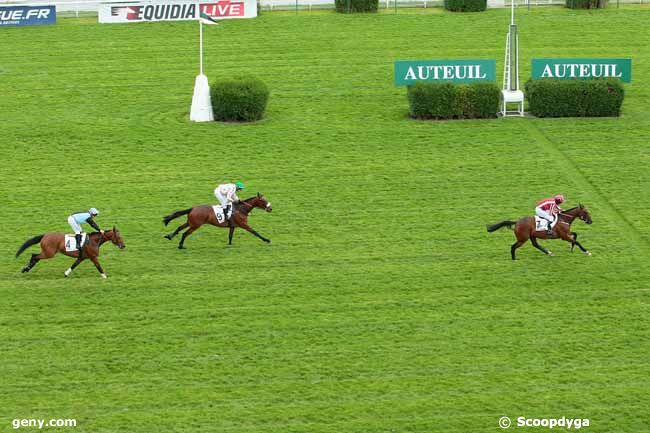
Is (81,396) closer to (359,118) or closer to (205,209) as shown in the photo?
(205,209)

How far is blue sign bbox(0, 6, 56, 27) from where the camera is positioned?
4250cm

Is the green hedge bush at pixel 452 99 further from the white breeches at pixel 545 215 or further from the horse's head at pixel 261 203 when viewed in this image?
the white breeches at pixel 545 215

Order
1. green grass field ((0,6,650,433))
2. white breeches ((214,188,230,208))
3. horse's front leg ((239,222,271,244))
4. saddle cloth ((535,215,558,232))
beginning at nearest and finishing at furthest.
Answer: green grass field ((0,6,650,433)) → saddle cloth ((535,215,558,232)) → white breeches ((214,188,230,208)) → horse's front leg ((239,222,271,244))

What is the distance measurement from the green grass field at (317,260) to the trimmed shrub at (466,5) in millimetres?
4584

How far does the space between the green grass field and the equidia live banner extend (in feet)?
3.62

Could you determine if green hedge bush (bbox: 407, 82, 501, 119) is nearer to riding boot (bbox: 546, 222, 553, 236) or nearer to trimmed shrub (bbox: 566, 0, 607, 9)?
riding boot (bbox: 546, 222, 553, 236)

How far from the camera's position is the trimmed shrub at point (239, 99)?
3275 centimetres

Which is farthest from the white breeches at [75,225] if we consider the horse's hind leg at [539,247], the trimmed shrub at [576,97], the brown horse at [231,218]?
the trimmed shrub at [576,97]

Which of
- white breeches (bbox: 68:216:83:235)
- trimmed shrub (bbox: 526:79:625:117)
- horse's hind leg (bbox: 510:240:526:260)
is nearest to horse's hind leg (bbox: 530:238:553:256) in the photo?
horse's hind leg (bbox: 510:240:526:260)

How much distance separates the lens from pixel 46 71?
125ft

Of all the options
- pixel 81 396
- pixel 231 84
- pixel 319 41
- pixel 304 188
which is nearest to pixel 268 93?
pixel 231 84

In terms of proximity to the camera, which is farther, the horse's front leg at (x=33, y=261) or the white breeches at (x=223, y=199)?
the white breeches at (x=223, y=199)

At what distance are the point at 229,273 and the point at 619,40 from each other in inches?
857

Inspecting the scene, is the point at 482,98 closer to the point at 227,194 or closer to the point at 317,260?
the point at 317,260
